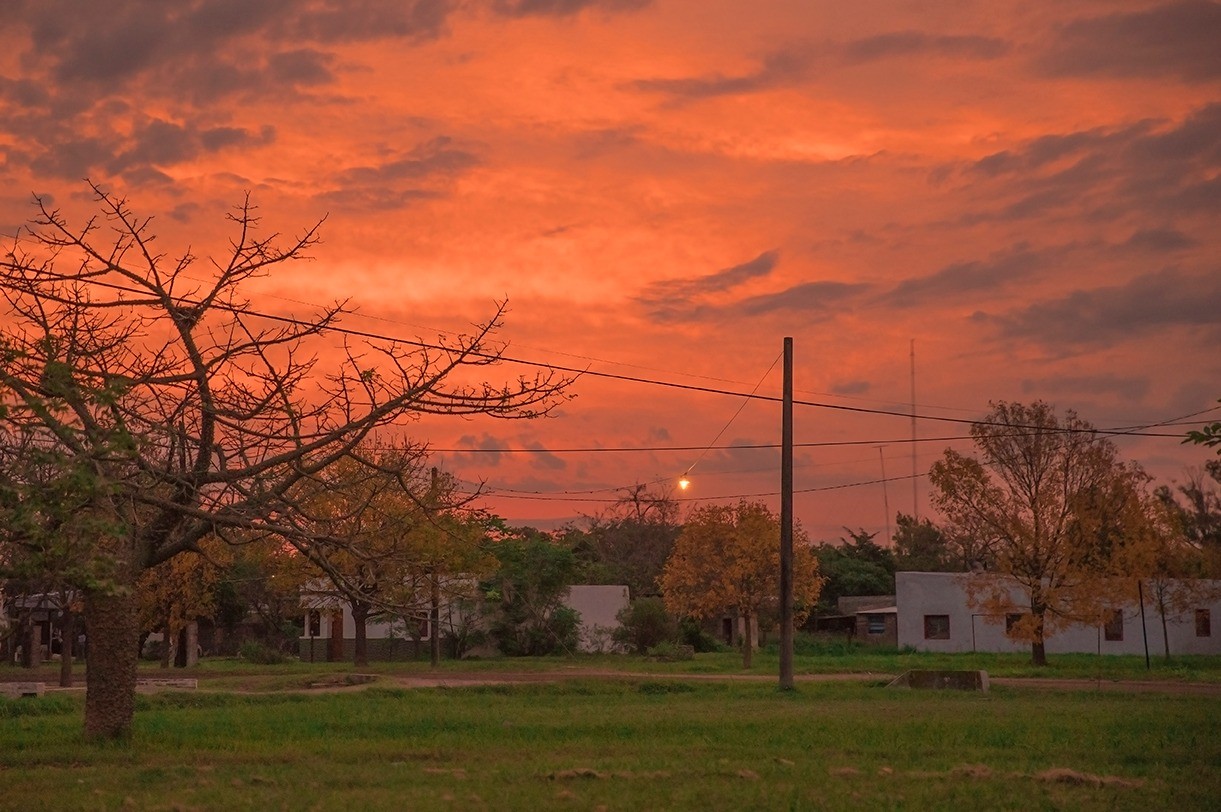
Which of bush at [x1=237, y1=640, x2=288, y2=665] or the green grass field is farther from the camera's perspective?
bush at [x1=237, y1=640, x2=288, y2=665]

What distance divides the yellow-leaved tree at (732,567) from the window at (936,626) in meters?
9.06

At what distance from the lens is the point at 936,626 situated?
62625mm

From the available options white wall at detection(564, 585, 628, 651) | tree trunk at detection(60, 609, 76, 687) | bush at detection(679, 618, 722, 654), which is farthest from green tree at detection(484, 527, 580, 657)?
tree trunk at detection(60, 609, 76, 687)

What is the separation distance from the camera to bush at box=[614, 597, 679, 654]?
6159cm

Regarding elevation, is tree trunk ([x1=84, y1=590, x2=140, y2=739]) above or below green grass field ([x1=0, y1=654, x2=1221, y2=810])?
above

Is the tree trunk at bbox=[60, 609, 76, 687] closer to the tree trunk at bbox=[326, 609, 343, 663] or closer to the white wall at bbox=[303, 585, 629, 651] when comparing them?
the tree trunk at bbox=[326, 609, 343, 663]

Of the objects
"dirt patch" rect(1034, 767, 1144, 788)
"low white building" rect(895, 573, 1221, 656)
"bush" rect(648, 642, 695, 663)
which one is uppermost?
"low white building" rect(895, 573, 1221, 656)

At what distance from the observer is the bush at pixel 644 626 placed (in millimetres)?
61594

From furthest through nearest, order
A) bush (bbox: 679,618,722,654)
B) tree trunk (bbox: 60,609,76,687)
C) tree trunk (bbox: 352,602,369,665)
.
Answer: bush (bbox: 679,618,722,654) → tree trunk (bbox: 352,602,369,665) → tree trunk (bbox: 60,609,76,687)

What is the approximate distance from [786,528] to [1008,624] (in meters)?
26.7

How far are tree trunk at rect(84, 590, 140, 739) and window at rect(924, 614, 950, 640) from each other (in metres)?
48.7

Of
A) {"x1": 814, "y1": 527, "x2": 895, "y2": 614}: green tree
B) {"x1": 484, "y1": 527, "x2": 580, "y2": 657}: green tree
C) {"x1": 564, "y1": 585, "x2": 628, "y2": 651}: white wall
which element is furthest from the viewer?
{"x1": 814, "y1": 527, "x2": 895, "y2": 614}: green tree

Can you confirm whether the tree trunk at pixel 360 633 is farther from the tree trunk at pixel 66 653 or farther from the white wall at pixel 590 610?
the white wall at pixel 590 610

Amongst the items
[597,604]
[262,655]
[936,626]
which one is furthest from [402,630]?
[936,626]
